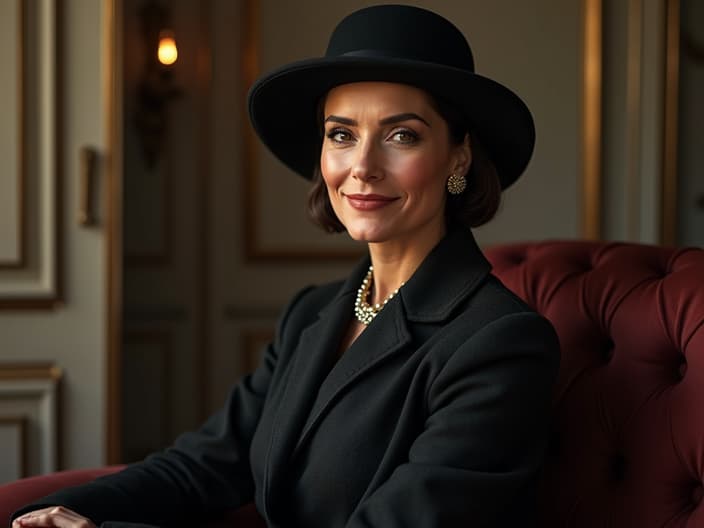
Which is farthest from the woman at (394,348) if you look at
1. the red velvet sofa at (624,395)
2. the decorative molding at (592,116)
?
the decorative molding at (592,116)

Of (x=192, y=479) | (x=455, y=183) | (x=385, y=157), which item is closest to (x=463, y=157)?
(x=455, y=183)

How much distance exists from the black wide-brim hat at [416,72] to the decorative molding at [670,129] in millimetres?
2372

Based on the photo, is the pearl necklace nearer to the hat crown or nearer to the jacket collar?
the jacket collar

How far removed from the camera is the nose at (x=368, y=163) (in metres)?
1.45

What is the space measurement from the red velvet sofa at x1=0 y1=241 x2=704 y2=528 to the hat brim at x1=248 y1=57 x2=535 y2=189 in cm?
22

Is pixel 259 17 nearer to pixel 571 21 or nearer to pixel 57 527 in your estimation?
pixel 571 21

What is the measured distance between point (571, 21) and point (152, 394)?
1995mm

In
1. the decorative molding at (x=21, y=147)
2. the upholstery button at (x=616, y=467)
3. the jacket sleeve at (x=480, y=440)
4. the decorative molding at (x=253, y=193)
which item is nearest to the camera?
the jacket sleeve at (x=480, y=440)

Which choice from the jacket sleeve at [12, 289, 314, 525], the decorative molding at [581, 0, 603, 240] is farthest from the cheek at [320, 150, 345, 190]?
the decorative molding at [581, 0, 603, 240]

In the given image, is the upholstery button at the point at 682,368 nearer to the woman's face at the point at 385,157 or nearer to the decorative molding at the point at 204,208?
the woman's face at the point at 385,157

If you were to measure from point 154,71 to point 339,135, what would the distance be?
88.6 inches

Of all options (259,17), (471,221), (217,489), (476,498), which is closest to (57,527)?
(217,489)

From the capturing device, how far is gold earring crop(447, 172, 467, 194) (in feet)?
5.03

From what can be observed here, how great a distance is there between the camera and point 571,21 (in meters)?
3.85
